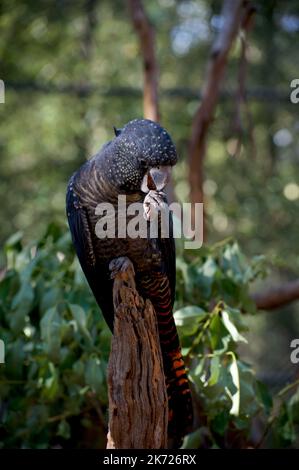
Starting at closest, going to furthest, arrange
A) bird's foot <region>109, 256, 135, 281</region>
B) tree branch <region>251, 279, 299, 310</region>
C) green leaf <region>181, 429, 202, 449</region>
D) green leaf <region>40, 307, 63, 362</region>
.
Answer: bird's foot <region>109, 256, 135, 281</region>
green leaf <region>40, 307, 63, 362</region>
green leaf <region>181, 429, 202, 449</region>
tree branch <region>251, 279, 299, 310</region>

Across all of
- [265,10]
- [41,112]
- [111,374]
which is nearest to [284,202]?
[265,10]

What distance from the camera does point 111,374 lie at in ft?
8.69

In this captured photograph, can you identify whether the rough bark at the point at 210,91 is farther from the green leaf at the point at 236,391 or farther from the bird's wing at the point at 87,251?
the green leaf at the point at 236,391

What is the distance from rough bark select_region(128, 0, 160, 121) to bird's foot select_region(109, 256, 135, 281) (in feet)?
8.28

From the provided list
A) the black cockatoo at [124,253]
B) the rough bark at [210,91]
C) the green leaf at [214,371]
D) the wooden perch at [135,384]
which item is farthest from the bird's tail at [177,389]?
the rough bark at [210,91]

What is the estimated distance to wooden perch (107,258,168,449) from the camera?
8.55 feet

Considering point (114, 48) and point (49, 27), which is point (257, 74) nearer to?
point (114, 48)

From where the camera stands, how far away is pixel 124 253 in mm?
3131

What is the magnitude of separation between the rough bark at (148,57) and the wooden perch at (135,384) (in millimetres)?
2971

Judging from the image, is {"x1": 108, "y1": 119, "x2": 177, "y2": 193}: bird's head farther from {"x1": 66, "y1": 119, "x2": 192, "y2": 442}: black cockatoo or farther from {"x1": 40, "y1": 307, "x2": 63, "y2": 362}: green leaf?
{"x1": 40, "y1": 307, "x2": 63, "y2": 362}: green leaf

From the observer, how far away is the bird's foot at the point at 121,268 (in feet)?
9.86

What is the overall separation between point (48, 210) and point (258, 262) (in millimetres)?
5132

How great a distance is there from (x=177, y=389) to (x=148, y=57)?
3.33 m

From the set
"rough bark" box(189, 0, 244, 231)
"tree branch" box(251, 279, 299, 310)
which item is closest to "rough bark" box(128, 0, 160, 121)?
"rough bark" box(189, 0, 244, 231)
